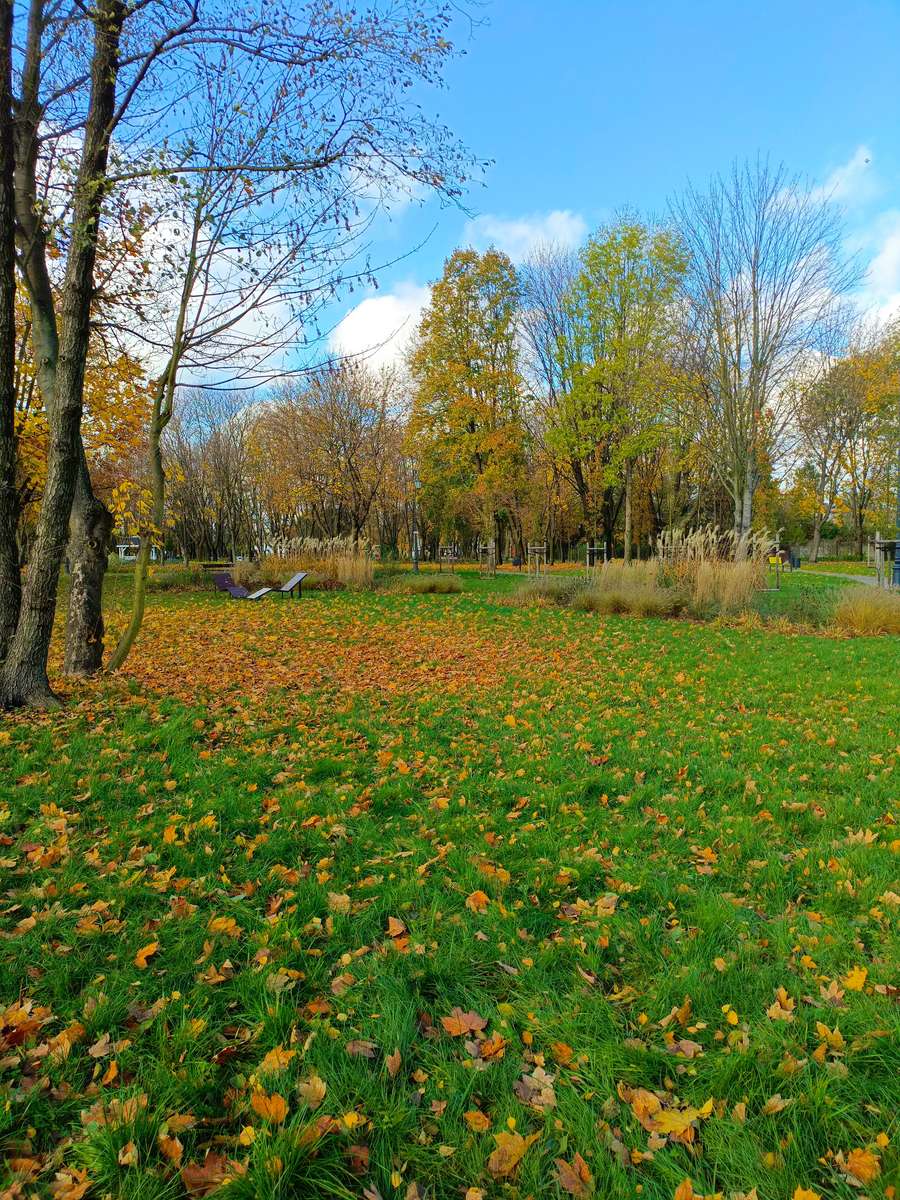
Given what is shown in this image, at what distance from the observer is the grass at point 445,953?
1.70m

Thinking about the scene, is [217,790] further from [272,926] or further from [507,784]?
[507,784]

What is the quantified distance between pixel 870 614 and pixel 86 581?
11.7 m

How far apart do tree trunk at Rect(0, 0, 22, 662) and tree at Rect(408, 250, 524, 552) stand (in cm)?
2100

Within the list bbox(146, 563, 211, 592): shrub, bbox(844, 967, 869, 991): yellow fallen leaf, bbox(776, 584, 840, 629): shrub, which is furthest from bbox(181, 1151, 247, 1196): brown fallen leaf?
bbox(146, 563, 211, 592): shrub

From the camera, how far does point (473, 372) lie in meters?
26.2

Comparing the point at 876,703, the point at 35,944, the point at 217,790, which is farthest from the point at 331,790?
the point at 876,703

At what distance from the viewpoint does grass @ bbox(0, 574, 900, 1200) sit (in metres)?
1.70

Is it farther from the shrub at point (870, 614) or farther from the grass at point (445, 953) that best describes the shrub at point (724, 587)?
the grass at point (445, 953)

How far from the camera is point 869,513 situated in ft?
120

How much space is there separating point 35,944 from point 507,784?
279 cm

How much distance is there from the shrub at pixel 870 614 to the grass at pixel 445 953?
547cm

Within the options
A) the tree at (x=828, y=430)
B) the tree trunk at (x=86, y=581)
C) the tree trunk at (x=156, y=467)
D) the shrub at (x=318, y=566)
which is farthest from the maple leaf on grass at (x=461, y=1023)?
the tree at (x=828, y=430)

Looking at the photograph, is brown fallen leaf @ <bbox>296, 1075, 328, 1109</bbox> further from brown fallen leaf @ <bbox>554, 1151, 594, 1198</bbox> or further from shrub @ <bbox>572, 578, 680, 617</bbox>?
shrub @ <bbox>572, 578, 680, 617</bbox>

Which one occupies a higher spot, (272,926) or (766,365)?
(766,365)
